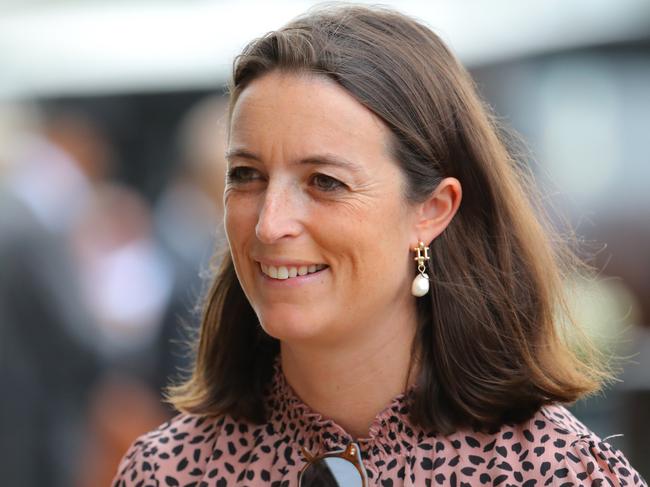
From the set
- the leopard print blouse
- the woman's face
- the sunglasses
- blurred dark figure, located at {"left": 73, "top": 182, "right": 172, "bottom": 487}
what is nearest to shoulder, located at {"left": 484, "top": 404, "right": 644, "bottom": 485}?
the leopard print blouse

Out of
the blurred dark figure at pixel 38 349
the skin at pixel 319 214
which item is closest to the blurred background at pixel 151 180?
the blurred dark figure at pixel 38 349

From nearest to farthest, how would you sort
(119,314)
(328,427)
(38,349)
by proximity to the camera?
(328,427) < (38,349) < (119,314)

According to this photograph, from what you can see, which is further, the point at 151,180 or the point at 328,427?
the point at 151,180

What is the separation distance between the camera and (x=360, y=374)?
2.72 metres

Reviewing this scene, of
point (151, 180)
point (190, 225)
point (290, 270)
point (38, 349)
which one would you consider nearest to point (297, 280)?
point (290, 270)

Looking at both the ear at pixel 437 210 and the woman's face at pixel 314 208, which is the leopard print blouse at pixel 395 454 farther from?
the ear at pixel 437 210

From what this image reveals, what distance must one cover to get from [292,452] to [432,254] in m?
0.58

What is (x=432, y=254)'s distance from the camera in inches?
109

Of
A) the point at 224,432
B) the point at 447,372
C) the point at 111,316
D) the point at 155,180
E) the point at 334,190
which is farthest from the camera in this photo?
the point at 155,180

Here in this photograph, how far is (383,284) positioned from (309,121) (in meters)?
0.40

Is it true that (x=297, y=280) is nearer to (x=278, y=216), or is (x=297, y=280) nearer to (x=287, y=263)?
(x=287, y=263)

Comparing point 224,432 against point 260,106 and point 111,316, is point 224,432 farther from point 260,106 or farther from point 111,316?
point 111,316

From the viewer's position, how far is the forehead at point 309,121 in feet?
8.27

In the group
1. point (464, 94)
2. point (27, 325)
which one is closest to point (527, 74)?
point (27, 325)
